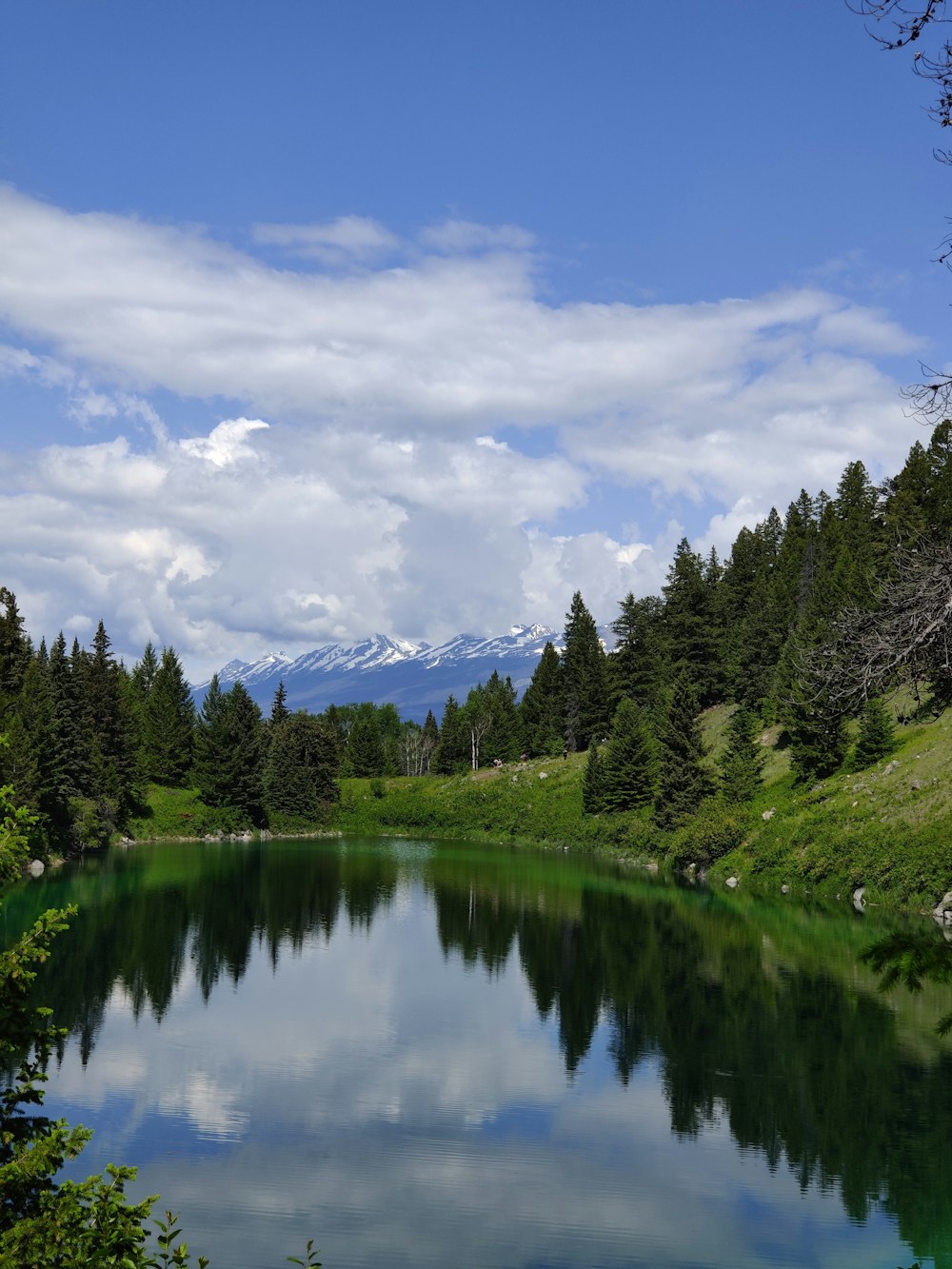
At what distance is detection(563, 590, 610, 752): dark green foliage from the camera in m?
116

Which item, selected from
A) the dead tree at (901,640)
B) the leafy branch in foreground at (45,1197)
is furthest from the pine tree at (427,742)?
the dead tree at (901,640)

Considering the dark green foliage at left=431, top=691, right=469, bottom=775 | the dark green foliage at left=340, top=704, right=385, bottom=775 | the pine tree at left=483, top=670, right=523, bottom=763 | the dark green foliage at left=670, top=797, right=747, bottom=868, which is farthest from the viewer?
the dark green foliage at left=340, top=704, right=385, bottom=775

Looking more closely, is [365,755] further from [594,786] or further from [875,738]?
[875,738]

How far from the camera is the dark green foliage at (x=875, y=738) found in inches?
2741

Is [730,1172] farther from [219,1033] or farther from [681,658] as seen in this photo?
[681,658]

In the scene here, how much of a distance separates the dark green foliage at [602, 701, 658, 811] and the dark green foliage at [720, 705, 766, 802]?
1334 centimetres

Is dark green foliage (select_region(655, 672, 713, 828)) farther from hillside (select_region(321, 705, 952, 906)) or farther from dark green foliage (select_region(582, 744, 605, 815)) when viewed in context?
dark green foliage (select_region(582, 744, 605, 815))

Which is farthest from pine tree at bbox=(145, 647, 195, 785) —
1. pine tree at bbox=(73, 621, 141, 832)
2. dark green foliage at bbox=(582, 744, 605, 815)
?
dark green foliage at bbox=(582, 744, 605, 815)

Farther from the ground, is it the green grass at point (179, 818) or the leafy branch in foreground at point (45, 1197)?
the leafy branch in foreground at point (45, 1197)

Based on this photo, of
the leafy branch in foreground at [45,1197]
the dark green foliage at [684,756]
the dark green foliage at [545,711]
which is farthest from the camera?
the dark green foliage at [545,711]

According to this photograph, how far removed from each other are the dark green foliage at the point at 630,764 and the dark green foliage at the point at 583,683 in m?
12.4

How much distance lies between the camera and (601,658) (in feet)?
392

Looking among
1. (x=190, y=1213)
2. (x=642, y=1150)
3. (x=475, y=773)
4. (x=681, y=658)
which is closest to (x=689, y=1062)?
(x=642, y=1150)

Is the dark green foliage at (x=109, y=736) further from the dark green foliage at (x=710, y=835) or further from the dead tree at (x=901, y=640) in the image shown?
the dead tree at (x=901, y=640)
